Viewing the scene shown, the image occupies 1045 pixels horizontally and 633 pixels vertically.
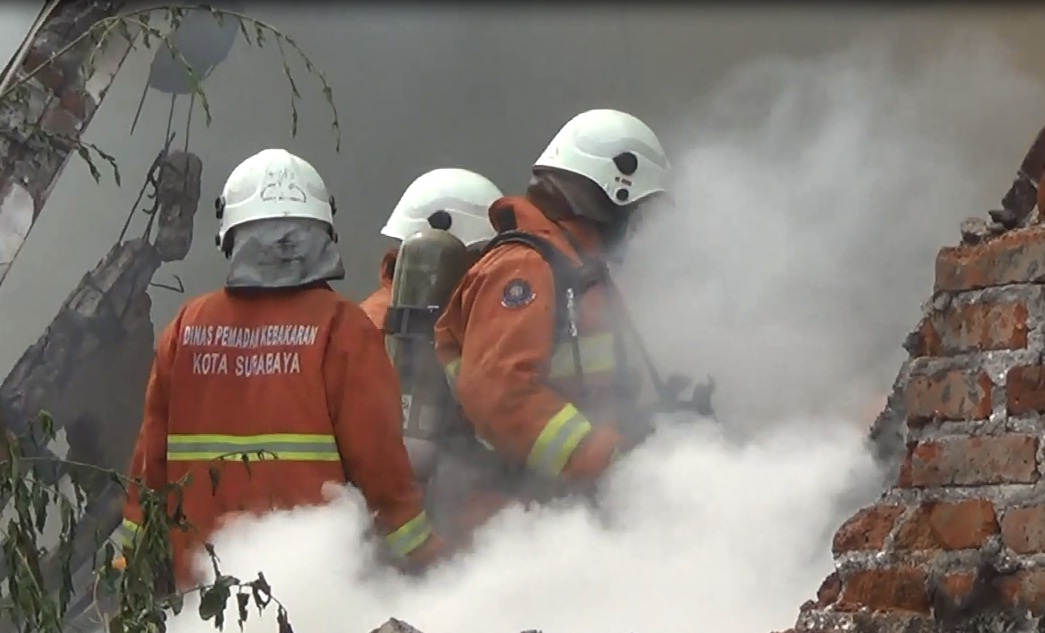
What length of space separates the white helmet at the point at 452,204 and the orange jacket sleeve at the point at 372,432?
1034 millimetres

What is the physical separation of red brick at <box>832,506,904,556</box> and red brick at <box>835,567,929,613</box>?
0.13 ft

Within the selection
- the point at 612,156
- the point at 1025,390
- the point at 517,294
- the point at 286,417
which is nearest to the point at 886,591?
the point at 1025,390

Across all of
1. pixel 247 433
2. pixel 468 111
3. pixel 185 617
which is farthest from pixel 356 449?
pixel 468 111

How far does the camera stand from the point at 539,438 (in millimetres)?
3664

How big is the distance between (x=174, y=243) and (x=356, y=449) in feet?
5.59

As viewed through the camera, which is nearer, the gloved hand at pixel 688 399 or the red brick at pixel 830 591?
the red brick at pixel 830 591

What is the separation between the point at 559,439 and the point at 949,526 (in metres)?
1.57

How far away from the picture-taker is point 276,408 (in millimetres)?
3762

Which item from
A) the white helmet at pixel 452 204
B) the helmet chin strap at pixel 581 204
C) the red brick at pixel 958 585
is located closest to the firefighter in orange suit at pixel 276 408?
the helmet chin strap at pixel 581 204

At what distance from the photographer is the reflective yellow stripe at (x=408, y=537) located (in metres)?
3.76

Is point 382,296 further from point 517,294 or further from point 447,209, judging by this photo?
point 517,294

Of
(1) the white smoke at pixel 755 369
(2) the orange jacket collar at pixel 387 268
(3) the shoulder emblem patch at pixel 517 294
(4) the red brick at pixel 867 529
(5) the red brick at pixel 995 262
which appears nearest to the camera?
(5) the red brick at pixel 995 262

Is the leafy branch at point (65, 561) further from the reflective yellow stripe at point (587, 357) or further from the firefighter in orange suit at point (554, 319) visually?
the reflective yellow stripe at point (587, 357)

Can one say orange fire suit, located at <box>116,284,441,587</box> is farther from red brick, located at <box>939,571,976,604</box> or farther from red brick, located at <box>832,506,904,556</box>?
red brick, located at <box>939,571,976,604</box>
